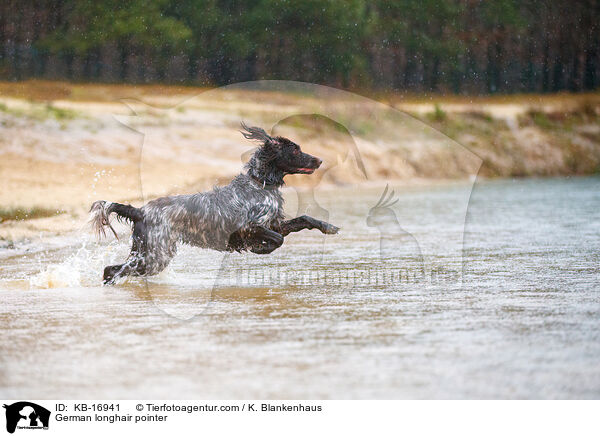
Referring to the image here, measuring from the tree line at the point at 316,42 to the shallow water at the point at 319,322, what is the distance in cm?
1325

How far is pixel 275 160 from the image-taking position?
6828mm

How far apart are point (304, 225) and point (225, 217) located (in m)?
0.58

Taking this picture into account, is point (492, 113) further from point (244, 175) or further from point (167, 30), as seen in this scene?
point (244, 175)

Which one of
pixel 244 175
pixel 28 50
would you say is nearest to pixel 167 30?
pixel 28 50

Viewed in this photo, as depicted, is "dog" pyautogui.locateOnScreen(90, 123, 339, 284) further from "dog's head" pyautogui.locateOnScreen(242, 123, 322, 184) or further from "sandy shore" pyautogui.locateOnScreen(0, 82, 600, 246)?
"sandy shore" pyautogui.locateOnScreen(0, 82, 600, 246)

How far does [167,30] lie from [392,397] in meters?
20.7

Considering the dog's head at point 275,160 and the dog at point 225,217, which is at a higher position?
the dog's head at point 275,160
